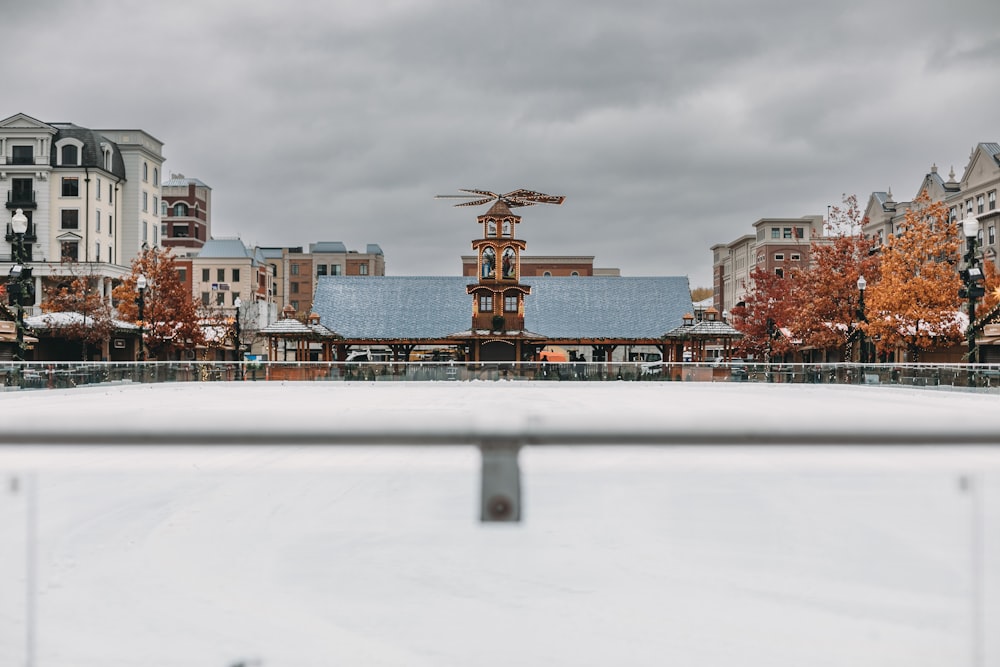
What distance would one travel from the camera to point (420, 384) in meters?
37.3

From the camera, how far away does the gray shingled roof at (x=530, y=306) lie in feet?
195

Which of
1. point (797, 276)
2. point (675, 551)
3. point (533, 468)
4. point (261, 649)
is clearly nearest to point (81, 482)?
point (261, 649)

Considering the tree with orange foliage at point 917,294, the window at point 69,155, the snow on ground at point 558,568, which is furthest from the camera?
the window at point 69,155

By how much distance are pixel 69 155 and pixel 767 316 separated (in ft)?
171

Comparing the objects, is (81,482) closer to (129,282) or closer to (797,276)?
(797,276)

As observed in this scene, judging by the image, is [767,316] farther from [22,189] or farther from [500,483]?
[500,483]

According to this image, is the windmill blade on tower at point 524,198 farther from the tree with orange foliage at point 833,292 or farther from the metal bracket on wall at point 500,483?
the metal bracket on wall at point 500,483

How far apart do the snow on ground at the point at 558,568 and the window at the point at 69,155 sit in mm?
69653

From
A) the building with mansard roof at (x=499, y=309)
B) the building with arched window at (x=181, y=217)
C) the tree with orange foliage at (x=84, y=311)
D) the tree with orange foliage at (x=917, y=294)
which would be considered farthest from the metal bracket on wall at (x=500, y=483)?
the building with arched window at (x=181, y=217)

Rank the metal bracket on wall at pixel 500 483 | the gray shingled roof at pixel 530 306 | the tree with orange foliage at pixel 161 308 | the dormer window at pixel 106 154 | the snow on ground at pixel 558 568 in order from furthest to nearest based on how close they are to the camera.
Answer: the dormer window at pixel 106 154 < the gray shingled roof at pixel 530 306 < the tree with orange foliage at pixel 161 308 < the snow on ground at pixel 558 568 < the metal bracket on wall at pixel 500 483

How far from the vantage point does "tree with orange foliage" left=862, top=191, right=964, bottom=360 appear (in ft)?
133

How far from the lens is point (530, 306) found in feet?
208

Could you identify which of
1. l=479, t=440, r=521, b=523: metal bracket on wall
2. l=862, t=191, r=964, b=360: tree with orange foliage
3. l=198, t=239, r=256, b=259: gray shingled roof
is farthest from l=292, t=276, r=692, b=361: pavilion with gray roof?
l=479, t=440, r=521, b=523: metal bracket on wall

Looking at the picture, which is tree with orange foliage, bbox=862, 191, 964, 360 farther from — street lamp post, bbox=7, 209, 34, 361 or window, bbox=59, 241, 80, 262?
window, bbox=59, 241, 80, 262
